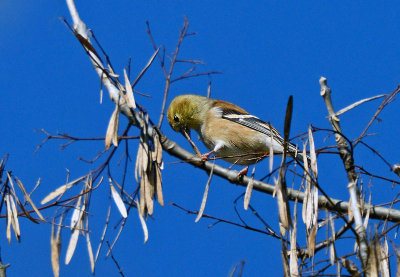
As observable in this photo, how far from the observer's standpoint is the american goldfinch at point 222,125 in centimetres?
583

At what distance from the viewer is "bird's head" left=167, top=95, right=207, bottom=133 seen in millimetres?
6156

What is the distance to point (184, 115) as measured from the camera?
6.15 m

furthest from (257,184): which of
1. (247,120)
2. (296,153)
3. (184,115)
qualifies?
(184,115)

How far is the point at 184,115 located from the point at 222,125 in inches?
17.0

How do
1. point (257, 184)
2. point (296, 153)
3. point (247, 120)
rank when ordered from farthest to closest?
point (247, 120)
point (257, 184)
point (296, 153)

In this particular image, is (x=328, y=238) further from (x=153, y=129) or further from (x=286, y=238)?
(x=153, y=129)

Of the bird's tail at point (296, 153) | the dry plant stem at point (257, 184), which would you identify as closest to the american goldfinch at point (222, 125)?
the bird's tail at point (296, 153)

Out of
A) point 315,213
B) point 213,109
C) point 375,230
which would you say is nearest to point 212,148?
point 213,109

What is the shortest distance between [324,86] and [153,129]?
1243 millimetres

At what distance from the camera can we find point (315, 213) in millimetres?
2990

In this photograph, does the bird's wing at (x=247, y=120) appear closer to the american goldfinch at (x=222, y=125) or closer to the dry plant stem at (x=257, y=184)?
the american goldfinch at (x=222, y=125)

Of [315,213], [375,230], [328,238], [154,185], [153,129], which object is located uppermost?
[153,129]

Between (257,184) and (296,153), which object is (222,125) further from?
(296,153)

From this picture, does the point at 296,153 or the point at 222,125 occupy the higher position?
the point at 222,125
